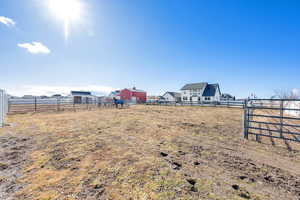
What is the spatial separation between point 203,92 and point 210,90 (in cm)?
198

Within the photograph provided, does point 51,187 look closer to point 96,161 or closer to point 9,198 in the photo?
point 9,198

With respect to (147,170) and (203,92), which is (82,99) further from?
(147,170)

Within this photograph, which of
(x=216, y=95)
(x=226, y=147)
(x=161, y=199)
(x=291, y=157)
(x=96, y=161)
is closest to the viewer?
(x=161, y=199)

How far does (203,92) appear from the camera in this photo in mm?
35906

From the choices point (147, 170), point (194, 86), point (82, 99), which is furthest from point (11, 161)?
point (194, 86)

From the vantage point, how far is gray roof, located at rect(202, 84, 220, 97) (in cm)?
3506

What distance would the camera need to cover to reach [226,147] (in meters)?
4.05

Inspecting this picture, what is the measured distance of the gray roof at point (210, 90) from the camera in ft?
115

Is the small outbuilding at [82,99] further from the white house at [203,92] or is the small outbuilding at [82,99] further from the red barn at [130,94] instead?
the white house at [203,92]

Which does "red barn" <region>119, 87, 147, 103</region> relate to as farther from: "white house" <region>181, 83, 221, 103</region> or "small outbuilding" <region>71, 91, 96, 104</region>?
"white house" <region>181, 83, 221, 103</region>

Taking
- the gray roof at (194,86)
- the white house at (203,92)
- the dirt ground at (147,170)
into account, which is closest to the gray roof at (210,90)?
the white house at (203,92)

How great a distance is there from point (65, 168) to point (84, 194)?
3.50ft

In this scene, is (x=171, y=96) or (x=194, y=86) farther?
(x=171, y=96)

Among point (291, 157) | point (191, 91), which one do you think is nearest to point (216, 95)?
point (191, 91)
